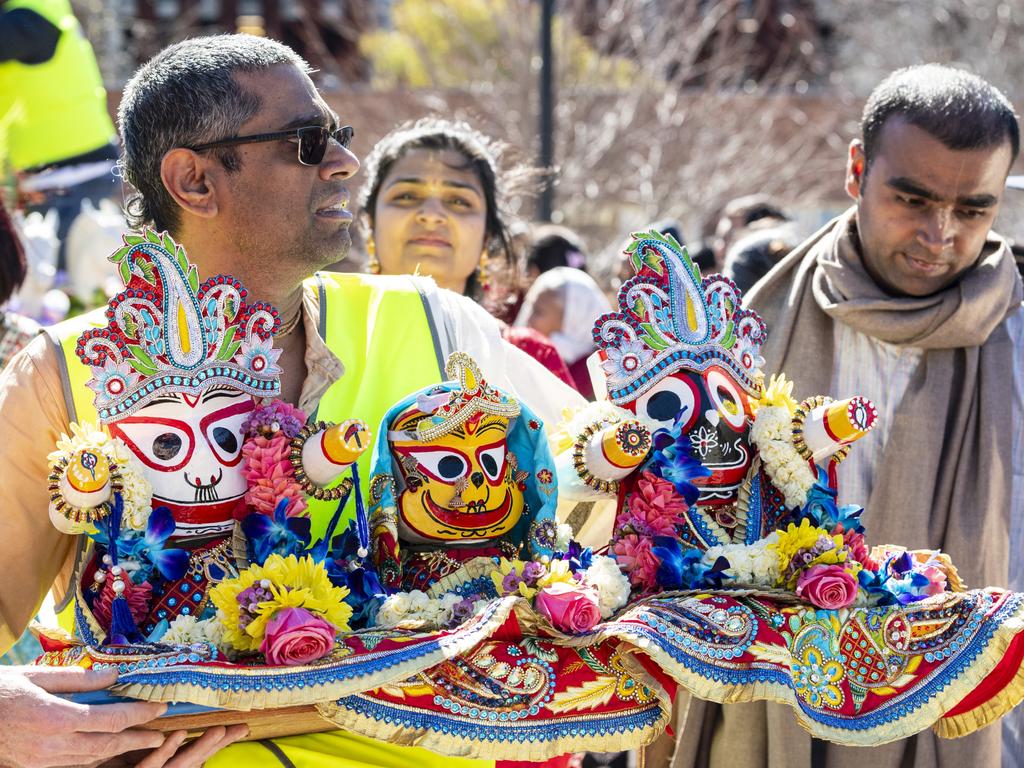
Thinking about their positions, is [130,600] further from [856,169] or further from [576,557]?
[856,169]

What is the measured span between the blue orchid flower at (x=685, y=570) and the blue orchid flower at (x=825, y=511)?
0.23 metres

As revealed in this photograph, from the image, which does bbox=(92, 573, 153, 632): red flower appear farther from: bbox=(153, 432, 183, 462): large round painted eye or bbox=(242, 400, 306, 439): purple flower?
bbox=(242, 400, 306, 439): purple flower

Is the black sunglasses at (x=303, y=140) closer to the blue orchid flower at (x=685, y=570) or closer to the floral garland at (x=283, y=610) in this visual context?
the floral garland at (x=283, y=610)

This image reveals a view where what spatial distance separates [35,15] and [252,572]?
5350 millimetres

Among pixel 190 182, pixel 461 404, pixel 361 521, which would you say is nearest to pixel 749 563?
pixel 461 404

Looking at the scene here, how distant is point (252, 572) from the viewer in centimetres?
219

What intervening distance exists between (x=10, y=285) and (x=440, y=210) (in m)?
1.32

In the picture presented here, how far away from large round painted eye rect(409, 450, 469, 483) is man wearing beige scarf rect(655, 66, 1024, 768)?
3.95ft

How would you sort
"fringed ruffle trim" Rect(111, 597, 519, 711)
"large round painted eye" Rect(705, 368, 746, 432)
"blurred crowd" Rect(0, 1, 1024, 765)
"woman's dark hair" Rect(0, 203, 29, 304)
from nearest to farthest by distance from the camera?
"fringed ruffle trim" Rect(111, 597, 519, 711)
"large round painted eye" Rect(705, 368, 746, 432)
"blurred crowd" Rect(0, 1, 1024, 765)
"woman's dark hair" Rect(0, 203, 29, 304)

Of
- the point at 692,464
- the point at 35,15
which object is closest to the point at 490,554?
the point at 692,464

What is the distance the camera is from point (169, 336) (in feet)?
7.74

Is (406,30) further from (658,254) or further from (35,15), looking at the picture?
(658,254)

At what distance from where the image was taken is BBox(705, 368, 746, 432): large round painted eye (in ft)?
8.59

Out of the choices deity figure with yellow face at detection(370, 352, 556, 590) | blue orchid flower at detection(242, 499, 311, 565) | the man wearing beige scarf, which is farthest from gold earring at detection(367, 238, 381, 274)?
blue orchid flower at detection(242, 499, 311, 565)
